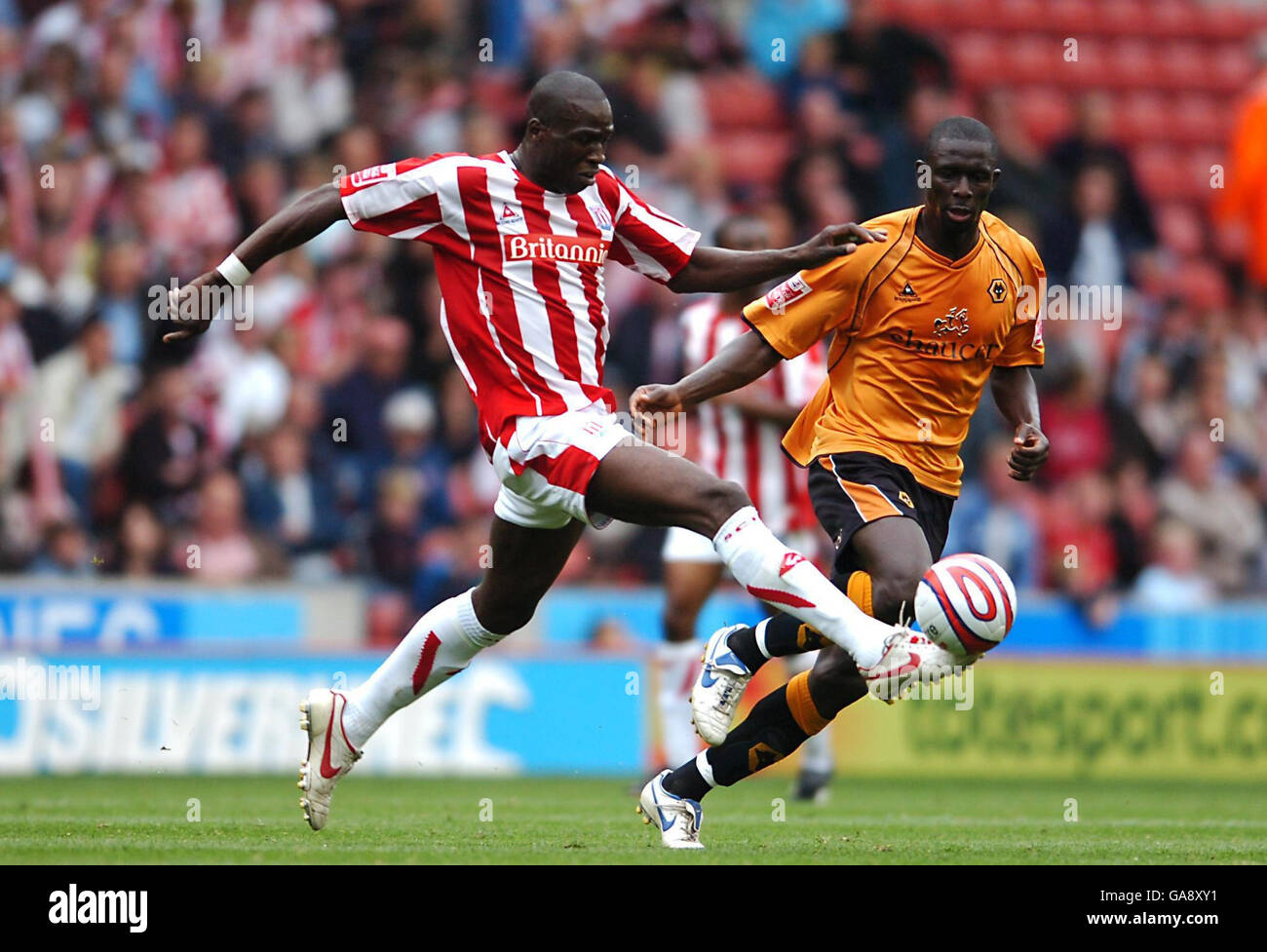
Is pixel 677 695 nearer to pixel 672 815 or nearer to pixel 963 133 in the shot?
pixel 672 815

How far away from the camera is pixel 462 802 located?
9.67 meters

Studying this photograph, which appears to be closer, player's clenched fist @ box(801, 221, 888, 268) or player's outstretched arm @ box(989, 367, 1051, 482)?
player's clenched fist @ box(801, 221, 888, 268)

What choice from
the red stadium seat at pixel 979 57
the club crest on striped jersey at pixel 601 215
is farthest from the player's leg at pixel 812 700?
the red stadium seat at pixel 979 57

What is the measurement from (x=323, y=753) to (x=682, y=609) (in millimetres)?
3205

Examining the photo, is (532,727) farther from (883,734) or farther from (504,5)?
(504,5)

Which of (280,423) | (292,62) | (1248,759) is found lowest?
(1248,759)

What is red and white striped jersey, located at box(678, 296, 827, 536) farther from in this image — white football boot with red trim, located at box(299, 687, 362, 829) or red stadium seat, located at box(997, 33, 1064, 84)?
red stadium seat, located at box(997, 33, 1064, 84)

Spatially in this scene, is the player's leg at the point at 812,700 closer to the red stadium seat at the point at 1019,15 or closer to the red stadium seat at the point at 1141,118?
the red stadium seat at the point at 1141,118

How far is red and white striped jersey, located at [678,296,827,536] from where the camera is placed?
10.7 meters

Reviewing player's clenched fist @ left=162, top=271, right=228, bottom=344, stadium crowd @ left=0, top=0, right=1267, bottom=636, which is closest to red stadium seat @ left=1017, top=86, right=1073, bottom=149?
stadium crowd @ left=0, top=0, right=1267, bottom=636

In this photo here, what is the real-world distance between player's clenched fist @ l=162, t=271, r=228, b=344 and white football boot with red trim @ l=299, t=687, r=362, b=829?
156cm

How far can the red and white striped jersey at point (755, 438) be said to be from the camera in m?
10.7

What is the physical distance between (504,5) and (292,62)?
2.11 meters

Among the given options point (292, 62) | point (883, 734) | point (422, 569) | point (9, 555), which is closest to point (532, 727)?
point (422, 569)
